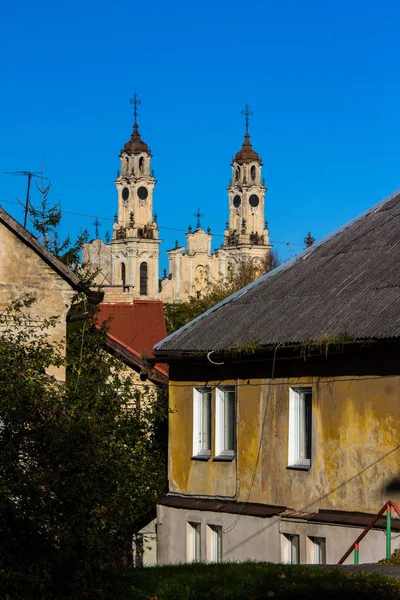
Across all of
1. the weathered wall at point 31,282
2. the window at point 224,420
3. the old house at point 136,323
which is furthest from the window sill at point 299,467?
the old house at point 136,323

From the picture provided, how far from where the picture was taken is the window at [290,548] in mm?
16438

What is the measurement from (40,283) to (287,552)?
6.90 meters

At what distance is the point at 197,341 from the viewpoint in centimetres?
1911

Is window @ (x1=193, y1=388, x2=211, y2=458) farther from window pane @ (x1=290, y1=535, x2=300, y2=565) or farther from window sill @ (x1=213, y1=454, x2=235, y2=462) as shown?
window pane @ (x1=290, y1=535, x2=300, y2=565)

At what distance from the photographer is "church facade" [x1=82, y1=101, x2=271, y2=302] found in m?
145

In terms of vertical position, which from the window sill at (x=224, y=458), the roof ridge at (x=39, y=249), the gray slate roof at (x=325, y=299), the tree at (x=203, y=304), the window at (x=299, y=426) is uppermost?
the tree at (x=203, y=304)

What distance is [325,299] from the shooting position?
17.2 metres

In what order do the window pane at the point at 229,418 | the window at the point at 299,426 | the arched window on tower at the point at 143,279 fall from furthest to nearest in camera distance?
the arched window on tower at the point at 143,279
the window pane at the point at 229,418
the window at the point at 299,426

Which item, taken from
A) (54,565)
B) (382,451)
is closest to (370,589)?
(54,565)

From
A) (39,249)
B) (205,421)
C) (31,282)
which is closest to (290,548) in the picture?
(205,421)

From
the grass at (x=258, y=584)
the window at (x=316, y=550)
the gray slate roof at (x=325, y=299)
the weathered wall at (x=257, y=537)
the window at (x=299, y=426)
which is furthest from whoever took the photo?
the window at (x=299, y=426)

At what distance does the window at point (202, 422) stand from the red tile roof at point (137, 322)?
10455 millimetres

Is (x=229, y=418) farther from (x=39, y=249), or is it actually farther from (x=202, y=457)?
(x=39, y=249)

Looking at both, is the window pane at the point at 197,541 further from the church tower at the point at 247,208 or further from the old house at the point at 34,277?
the church tower at the point at 247,208
